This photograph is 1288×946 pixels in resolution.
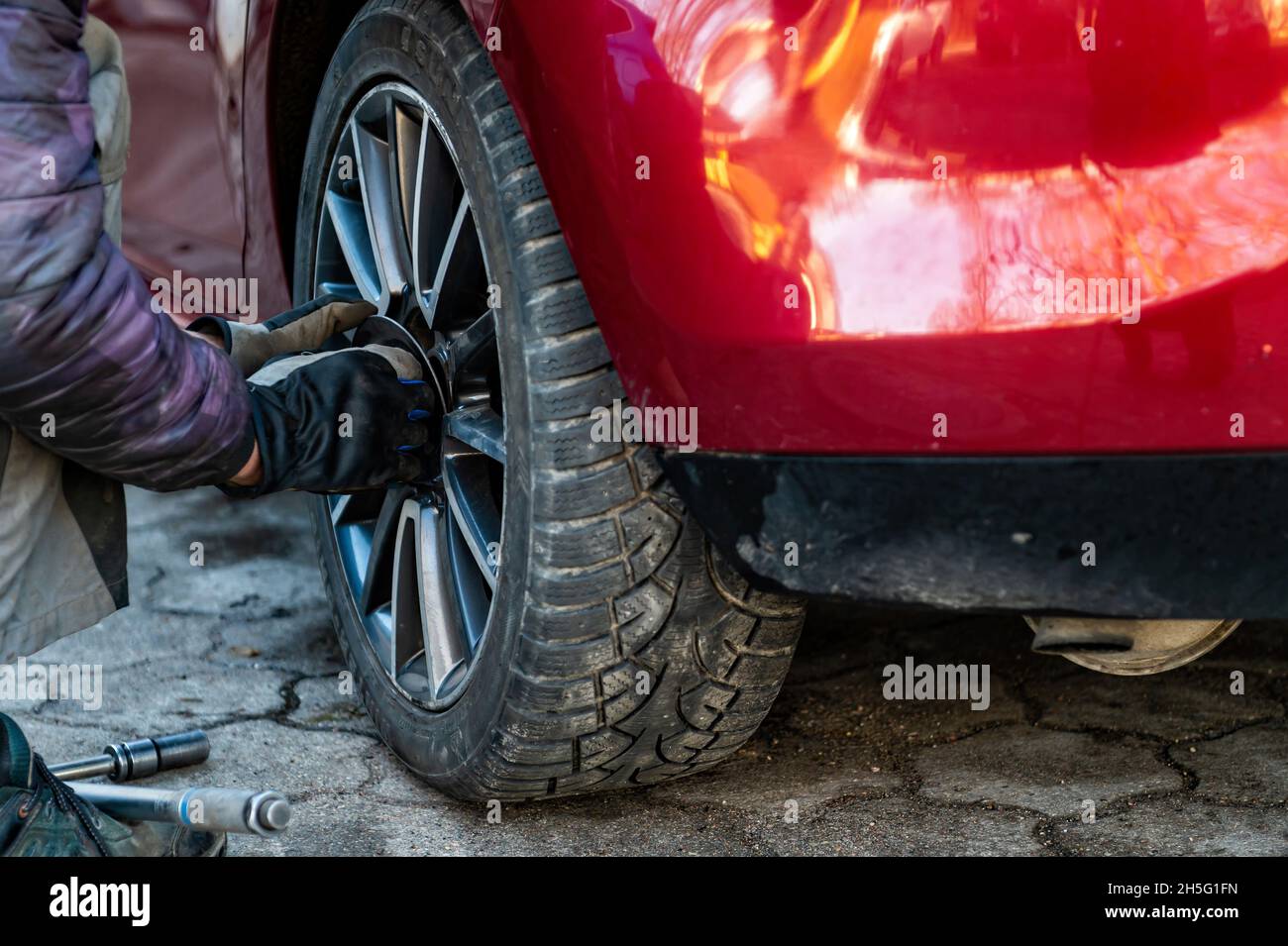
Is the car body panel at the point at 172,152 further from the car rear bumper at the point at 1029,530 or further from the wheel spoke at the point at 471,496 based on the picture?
the car rear bumper at the point at 1029,530

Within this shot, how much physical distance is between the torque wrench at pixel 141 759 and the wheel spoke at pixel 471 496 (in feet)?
1.59

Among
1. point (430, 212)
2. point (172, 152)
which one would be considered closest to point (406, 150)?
point (430, 212)

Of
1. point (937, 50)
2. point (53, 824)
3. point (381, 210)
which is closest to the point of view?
point (937, 50)

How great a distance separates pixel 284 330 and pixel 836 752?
0.90 m

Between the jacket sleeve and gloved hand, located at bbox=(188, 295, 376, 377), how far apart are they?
0.35 meters

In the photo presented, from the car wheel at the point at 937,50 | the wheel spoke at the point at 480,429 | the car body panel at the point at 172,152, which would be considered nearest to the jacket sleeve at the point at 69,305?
the wheel spoke at the point at 480,429

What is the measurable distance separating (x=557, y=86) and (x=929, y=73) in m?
0.34

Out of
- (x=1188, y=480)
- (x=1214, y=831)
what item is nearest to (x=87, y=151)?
(x=1188, y=480)

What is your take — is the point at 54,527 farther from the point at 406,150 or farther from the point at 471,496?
the point at 406,150

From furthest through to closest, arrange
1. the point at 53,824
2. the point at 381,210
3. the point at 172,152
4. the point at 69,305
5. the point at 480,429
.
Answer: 1. the point at 172,152
2. the point at 381,210
3. the point at 480,429
4. the point at 53,824
5. the point at 69,305

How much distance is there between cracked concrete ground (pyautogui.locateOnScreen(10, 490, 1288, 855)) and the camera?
1.60 metres

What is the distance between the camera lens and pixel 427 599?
1.71 metres

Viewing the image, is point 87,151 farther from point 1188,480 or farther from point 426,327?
point 1188,480

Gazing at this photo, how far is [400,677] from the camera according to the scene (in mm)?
1784
